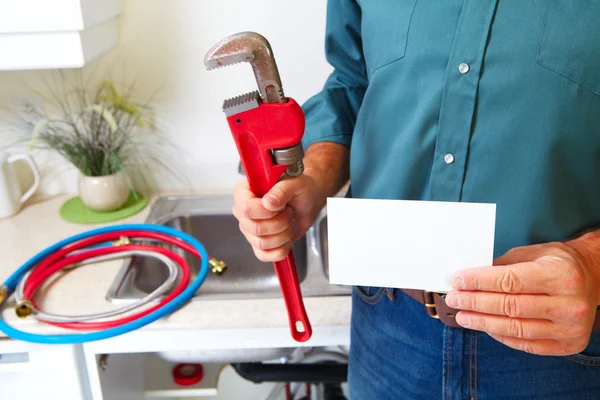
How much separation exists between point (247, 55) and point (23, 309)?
0.62 m

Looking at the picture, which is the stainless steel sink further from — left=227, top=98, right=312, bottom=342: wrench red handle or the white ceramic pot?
left=227, top=98, right=312, bottom=342: wrench red handle

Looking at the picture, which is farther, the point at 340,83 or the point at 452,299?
the point at 340,83

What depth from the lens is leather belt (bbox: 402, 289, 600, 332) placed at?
658 millimetres

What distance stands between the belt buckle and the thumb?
0.20 m

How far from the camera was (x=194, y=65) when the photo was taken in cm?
132

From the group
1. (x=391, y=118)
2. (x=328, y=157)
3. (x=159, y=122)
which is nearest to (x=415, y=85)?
(x=391, y=118)

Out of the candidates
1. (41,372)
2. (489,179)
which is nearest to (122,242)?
(41,372)

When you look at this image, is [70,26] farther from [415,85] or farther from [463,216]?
[463,216]

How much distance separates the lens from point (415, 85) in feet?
2.30

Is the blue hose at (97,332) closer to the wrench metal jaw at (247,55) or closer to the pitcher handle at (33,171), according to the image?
the pitcher handle at (33,171)

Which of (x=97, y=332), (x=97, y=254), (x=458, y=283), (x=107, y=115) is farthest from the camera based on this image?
(x=107, y=115)

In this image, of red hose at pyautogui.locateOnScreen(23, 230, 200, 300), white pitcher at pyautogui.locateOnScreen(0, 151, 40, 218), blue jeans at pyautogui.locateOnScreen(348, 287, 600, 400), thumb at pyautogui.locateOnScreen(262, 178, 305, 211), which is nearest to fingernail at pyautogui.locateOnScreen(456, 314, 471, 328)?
blue jeans at pyautogui.locateOnScreen(348, 287, 600, 400)

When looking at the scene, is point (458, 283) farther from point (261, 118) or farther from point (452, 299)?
point (261, 118)

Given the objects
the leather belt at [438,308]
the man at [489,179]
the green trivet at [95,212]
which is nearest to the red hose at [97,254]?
the green trivet at [95,212]
